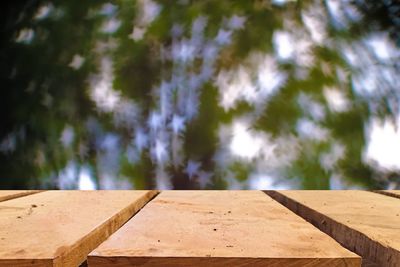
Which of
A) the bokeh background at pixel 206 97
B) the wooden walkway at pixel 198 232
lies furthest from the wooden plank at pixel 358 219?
the bokeh background at pixel 206 97

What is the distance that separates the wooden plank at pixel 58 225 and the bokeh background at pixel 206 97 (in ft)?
1.54

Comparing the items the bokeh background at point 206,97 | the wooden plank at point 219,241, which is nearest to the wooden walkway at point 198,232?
the wooden plank at point 219,241

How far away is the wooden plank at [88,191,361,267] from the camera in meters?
0.54

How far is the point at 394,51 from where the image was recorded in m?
1.65

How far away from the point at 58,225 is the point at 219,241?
0.98 feet

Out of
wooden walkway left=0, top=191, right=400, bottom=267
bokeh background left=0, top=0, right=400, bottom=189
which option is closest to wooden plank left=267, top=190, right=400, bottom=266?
wooden walkway left=0, top=191, right=400, bottom=267

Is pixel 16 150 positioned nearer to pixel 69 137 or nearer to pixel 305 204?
pixel 69 137

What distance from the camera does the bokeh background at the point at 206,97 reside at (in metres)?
1.59

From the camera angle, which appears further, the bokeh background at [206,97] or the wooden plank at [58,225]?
the bokeh background at [206,97]

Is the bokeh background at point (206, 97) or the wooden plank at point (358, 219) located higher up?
the bokeh background at point (206, 97)

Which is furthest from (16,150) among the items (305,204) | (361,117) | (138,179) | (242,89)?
(361,117)

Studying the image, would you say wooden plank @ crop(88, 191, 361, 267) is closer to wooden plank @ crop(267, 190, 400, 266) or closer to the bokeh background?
wooden plank @ crop(267, 190, 400, 266)

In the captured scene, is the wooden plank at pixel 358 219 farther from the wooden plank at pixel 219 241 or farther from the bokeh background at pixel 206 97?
the bokeh background at pixel 206 97

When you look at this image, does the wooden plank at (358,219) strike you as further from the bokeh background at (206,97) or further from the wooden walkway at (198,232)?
the bokeh background at (206,97)
